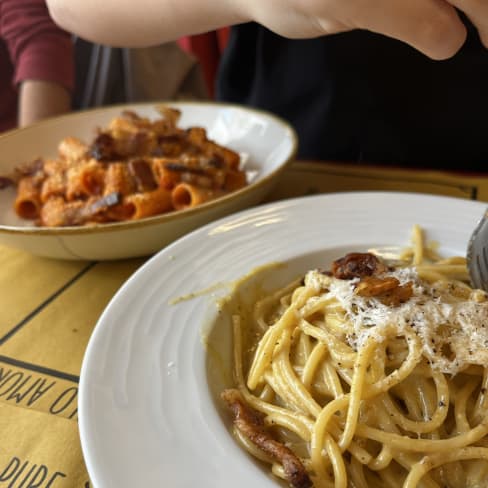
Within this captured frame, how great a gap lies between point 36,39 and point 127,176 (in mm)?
1016

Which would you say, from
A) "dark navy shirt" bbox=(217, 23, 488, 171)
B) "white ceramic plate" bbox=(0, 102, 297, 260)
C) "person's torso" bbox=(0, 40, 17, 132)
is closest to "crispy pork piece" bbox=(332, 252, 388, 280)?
"white ceramic plate" bbox=(0, 102, 297, 260)

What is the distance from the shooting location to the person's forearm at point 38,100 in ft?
5.94

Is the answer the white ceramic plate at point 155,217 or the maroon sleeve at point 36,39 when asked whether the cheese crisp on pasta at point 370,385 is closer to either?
the white ceramic plate at point 155,217

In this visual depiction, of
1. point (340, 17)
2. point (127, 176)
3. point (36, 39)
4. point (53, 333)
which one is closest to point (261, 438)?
point (53, 333)

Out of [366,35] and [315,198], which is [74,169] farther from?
[366,35]

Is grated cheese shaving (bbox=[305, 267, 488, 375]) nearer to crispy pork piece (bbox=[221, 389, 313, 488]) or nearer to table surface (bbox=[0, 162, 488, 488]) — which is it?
crispy pork piece (bbox=[221, 389, 313, 488])

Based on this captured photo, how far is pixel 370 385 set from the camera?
0.70m

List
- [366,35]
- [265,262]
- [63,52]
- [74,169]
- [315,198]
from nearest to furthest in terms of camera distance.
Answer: [265,262] → [315,198] → [74,169] → [366,35] → [63,52]

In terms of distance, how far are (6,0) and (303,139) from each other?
1.18 m

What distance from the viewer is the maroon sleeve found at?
6.00ft

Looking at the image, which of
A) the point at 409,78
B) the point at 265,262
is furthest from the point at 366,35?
A: the point at 265,262

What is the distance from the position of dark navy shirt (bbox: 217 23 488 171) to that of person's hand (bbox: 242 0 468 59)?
35.4 inches

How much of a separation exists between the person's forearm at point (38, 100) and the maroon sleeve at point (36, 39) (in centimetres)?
3

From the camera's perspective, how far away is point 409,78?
1546mm
